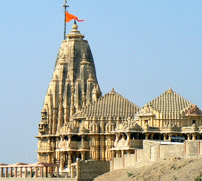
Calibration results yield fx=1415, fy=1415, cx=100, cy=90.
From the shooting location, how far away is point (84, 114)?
187 m

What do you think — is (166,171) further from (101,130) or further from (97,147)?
(97,147)

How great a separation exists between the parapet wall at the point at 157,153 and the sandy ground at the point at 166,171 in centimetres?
112

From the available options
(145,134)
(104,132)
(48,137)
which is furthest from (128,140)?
(48,137)

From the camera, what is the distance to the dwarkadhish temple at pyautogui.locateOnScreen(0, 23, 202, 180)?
6309 inches

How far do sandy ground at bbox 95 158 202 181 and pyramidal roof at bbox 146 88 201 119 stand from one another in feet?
62.6

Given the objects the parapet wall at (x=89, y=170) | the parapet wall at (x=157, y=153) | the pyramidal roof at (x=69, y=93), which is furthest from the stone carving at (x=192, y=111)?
the pyramidal roof at (x=69, y=93)

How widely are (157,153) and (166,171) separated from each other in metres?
8.51

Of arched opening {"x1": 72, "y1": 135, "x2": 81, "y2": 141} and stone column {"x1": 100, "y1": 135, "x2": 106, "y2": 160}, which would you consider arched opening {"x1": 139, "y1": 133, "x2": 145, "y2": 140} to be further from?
arched opening {"x1": 72, "y1": 135, "x2": 81, "y2": 141}

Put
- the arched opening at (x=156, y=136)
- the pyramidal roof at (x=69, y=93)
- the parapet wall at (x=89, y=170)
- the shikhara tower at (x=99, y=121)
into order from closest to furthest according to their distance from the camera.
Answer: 1. the parapet wall at (x=89, y=170)
2. the shikhara tower at (x=99, y=121)
3. the arched opening at (x=156, y=136)
4. the pyramidal roof at (x=69, y=93)

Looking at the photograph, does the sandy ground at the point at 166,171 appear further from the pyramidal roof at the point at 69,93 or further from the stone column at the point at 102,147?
the pyramidal roof at the point at 69,93

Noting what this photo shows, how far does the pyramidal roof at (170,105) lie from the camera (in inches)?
6757

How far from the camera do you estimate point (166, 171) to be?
139m

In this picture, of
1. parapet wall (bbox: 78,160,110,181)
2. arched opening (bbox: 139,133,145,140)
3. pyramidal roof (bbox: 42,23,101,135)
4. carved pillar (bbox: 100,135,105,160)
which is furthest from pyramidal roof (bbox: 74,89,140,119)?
parapet wall (bbox: 78,160,110,181)

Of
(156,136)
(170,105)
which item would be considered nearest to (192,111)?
(170,105)
